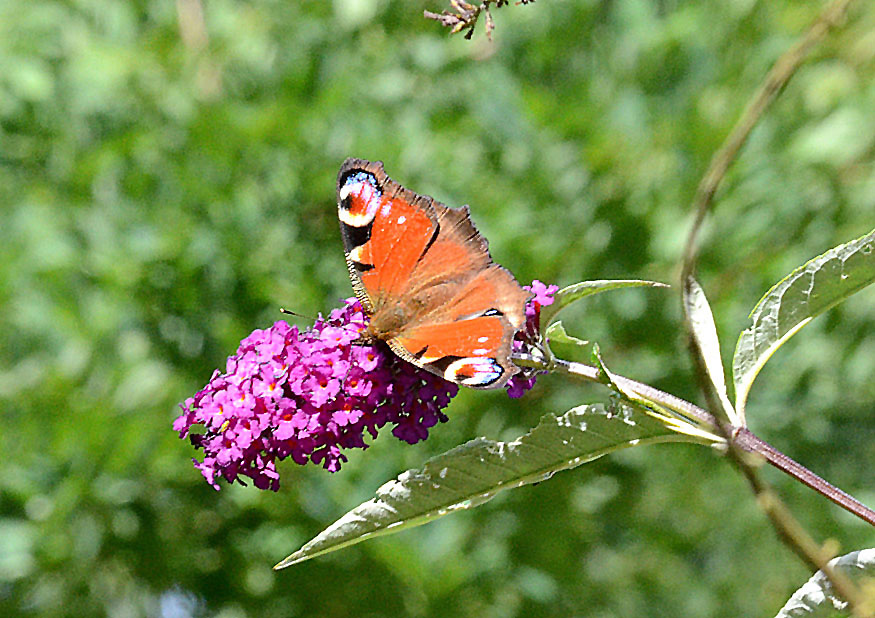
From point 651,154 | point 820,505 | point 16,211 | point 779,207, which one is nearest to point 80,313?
point 16,211

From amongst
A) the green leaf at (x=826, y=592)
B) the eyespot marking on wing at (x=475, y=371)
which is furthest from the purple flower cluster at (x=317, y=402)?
the green leaf at (x=826, y=592)

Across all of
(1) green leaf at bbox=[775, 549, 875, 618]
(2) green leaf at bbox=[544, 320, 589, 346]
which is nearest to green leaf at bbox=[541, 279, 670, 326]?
(2) green leaf at bbox=[544, 320, 589, 346]

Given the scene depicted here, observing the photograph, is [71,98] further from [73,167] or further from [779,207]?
[779,207]

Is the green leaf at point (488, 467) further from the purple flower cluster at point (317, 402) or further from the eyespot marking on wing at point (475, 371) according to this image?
the purple flower cluster at point (317, 402)

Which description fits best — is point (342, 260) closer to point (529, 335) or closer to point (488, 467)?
point (529, 335)

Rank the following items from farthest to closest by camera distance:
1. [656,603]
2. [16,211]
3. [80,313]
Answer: [656,603] < [16,211] < [80,313]

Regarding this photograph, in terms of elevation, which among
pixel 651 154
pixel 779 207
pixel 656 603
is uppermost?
pixel 651 154

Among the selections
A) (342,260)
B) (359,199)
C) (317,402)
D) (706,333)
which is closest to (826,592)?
(706,333)
